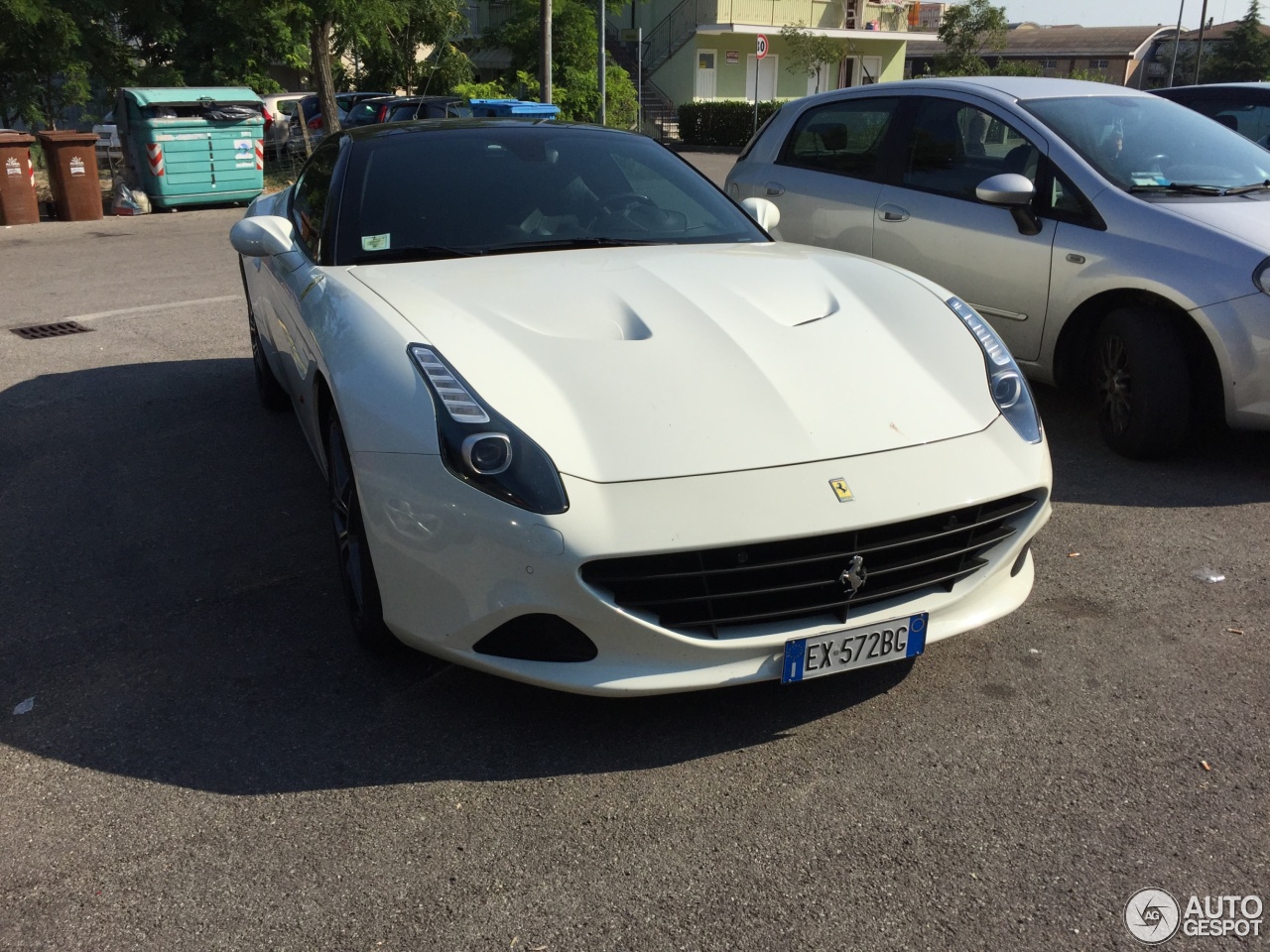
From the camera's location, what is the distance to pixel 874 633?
2.81 metres

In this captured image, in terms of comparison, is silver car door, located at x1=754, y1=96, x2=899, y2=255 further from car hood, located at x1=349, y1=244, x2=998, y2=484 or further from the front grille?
the front grille

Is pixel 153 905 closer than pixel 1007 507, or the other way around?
pixel 153 905

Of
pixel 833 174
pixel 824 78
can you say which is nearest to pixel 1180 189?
pixel 833 174

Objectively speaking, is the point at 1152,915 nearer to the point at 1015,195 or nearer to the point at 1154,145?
the point at 1015,195

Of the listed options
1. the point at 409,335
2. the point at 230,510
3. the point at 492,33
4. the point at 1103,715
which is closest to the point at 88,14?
the point at 492,33

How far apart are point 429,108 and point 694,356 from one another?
17.6m

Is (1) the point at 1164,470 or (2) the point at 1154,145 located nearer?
(1) the point at 1164,470

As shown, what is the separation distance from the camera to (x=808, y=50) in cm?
3894

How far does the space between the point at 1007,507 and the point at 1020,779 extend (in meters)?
0.69

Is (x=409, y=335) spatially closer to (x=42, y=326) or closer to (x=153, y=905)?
(x=153, y=905)

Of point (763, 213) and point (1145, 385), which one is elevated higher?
point (763, 213)

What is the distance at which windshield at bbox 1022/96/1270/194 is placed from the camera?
5367mm

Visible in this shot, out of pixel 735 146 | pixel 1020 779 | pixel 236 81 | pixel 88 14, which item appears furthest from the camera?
pixel 735 146

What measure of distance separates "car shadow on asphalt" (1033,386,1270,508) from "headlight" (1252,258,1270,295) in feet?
2.50
